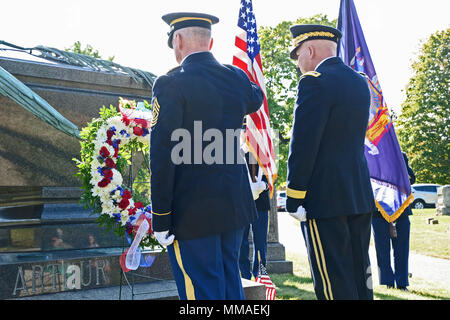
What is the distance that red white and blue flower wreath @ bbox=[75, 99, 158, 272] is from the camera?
13.6 ft

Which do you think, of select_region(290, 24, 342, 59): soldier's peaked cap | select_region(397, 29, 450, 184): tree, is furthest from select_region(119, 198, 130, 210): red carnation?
select_region(397, 29, 450, 184): tree

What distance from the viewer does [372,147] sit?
17.7 ft

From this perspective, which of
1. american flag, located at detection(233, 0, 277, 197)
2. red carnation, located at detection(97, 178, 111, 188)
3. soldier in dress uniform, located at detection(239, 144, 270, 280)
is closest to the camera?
red carnation, located at detection(97, 178, 111, 188)

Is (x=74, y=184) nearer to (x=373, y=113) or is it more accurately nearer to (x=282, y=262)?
(x=373, y=113)

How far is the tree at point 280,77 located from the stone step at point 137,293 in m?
14.2

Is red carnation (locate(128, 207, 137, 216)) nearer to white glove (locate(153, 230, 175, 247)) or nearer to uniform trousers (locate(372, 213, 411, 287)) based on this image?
white glove (locate(153, 230, 175, 247))

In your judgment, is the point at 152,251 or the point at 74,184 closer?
the point at 152,251

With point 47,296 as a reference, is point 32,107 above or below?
above

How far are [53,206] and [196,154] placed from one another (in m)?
2.75

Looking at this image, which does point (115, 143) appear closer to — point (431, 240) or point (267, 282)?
point (267, 282)

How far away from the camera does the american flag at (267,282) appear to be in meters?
5.47

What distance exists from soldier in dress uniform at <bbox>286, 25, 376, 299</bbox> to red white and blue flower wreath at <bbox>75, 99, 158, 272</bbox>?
1.47 m

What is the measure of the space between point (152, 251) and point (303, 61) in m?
2.37
